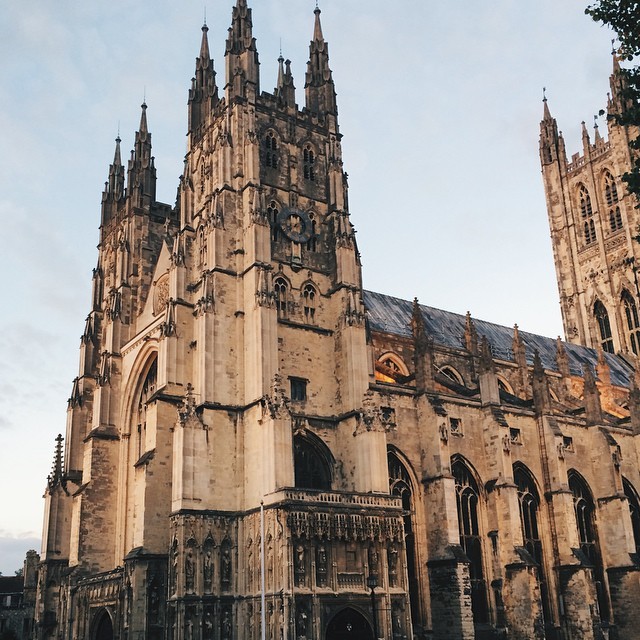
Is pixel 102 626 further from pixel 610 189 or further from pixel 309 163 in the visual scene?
pixel 610 189

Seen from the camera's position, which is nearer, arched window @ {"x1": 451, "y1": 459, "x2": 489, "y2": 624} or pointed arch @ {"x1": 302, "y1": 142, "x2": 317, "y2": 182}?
arched window @ {"x1": 451, "y1": 459, "x2": 489, "y2": 624}

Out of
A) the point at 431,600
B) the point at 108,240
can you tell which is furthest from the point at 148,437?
the point at 108,240

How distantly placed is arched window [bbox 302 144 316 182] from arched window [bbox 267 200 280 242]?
351 cm

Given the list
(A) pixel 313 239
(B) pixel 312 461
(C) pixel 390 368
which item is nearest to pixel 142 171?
(A) pixel 313 239

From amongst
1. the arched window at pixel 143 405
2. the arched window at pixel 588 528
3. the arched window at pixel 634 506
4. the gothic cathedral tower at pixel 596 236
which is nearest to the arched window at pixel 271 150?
the arched window at pixel 143 405

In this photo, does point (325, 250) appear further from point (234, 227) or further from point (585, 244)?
point (585, 244)

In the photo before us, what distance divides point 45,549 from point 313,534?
2046cm

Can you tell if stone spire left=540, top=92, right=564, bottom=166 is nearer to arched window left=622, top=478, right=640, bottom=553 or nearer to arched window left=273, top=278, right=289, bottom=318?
arched window left=622, top=478, right=640, bottom=553

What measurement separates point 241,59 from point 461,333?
25331mm

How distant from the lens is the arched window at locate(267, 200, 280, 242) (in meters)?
44.6

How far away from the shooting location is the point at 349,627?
35.7m

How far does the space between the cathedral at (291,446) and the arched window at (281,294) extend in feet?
0.38

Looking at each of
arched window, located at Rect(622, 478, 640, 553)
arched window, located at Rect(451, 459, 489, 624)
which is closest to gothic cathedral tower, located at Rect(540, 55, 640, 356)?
arched window, located at Rect(622, 478, 640, 553)

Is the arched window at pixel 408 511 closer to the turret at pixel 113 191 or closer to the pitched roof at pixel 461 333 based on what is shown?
the pitched roof at pixel 461 333
